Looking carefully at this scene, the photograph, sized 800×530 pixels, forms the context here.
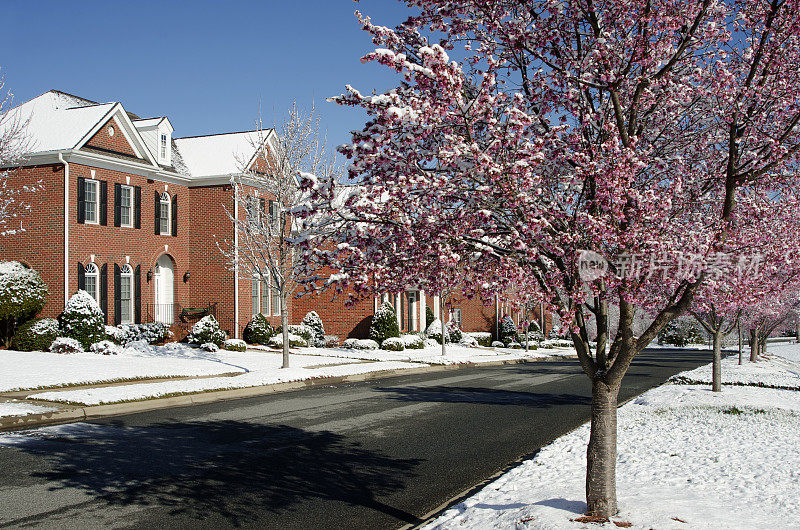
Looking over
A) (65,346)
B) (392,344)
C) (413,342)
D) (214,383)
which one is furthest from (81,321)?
(413,342)

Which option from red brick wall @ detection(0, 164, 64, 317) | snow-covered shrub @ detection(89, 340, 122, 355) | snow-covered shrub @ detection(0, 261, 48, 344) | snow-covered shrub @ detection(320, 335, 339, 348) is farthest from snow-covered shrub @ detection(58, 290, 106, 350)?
snow-covered shrub @ detection(320, 335, 339, 348)

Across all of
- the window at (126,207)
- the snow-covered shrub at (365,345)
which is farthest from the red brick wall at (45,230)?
the snow-covered shrub at (365,345)

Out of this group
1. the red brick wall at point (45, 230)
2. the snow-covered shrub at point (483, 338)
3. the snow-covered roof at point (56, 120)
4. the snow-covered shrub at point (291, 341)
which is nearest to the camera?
the red brick wall at point (45, 230)

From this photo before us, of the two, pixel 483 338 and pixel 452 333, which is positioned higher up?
pixel 452 333

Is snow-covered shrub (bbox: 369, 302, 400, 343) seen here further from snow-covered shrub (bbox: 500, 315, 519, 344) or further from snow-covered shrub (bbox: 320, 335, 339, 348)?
snow-covered shrub (bbox: 500, 315, 519, 344)

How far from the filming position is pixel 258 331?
29.0 meters

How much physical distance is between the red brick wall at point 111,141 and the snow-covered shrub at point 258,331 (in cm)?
893

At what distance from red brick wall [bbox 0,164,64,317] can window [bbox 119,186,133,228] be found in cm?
296

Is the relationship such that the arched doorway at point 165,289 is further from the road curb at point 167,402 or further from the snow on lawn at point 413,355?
the road curb at point 167,402

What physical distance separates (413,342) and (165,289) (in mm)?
12835

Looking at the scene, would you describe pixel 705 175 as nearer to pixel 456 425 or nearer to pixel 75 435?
pixel 456 425

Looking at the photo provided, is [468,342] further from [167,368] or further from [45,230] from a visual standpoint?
[45,230]

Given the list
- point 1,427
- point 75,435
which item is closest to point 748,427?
point 75,435

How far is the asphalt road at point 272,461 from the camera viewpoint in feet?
21.9
